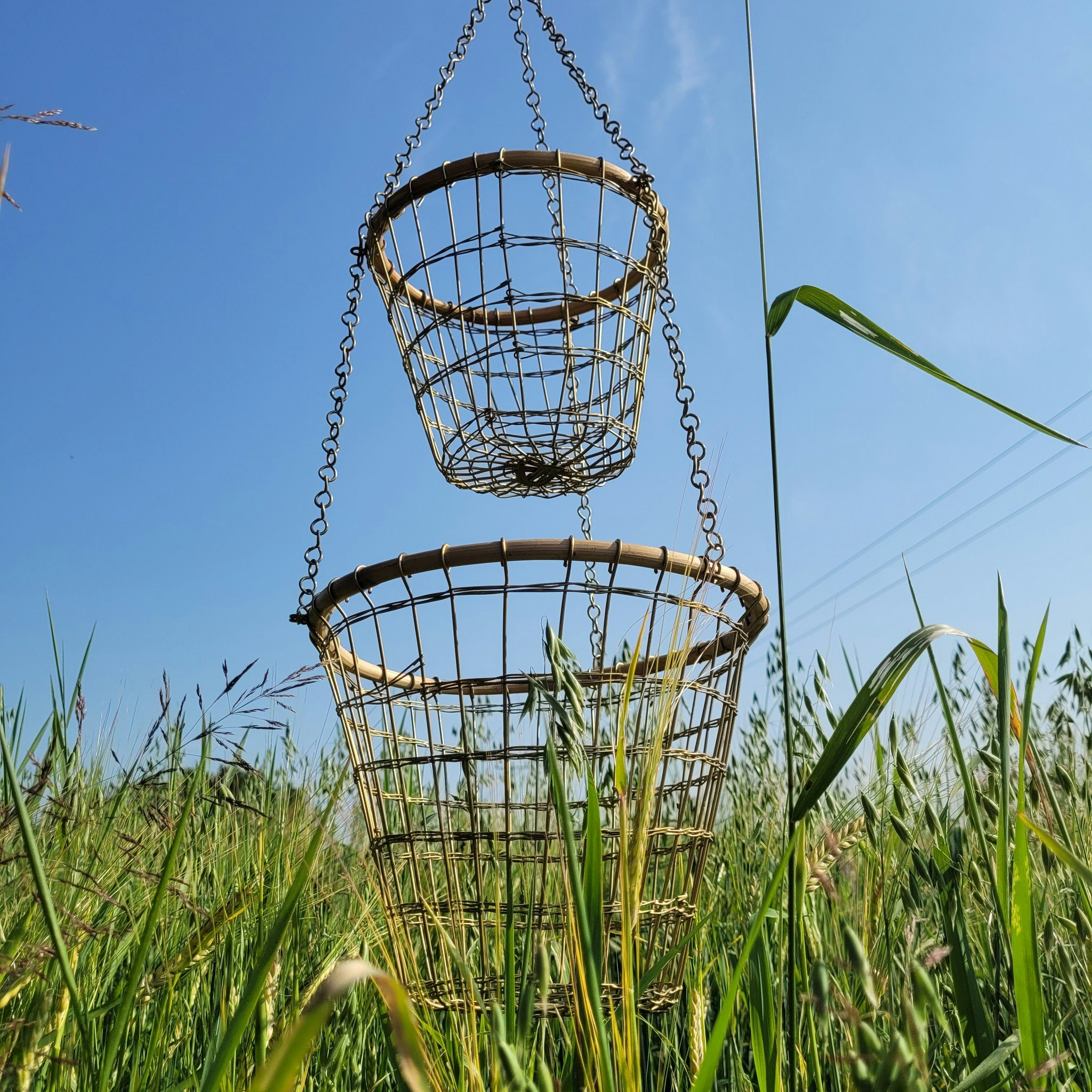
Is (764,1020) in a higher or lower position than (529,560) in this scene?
lower

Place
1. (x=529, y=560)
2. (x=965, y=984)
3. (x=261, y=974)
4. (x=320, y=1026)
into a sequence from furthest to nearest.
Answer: (x=529, y=560), (x=965, y=984), (x=261, y=974), (x=320, y=1026)

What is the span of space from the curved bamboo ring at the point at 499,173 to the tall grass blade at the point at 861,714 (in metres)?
0.96

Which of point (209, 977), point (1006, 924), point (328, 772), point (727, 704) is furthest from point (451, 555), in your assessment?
point (328, 772)

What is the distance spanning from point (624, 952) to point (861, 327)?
0.48 metres

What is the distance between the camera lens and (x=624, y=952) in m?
0.65

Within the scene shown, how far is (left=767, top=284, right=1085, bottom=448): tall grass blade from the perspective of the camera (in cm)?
58

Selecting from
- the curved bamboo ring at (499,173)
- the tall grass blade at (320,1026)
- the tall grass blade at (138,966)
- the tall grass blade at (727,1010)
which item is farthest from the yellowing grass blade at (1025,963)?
the curved bamboo ring at (499,173)

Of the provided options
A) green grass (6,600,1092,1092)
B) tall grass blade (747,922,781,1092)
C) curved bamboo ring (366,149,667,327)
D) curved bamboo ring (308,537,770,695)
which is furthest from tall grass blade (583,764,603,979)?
curved bamboo ring (366,149,667,327)

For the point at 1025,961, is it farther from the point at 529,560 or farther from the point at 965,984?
the point at 529,560

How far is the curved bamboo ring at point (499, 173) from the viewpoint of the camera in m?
1.41

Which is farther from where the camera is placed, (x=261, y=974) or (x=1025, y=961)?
(x=1025, y=961)

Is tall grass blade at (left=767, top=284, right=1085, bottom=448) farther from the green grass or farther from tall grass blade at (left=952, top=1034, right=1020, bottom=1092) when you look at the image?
A: tall grass blade at (left=952, top=1034, right=1020, bottom=1092)

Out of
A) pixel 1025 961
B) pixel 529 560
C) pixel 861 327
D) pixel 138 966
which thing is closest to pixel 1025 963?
pixel 1025 961

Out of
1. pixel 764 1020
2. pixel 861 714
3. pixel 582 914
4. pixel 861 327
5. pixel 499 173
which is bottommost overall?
pixel 764 1020
